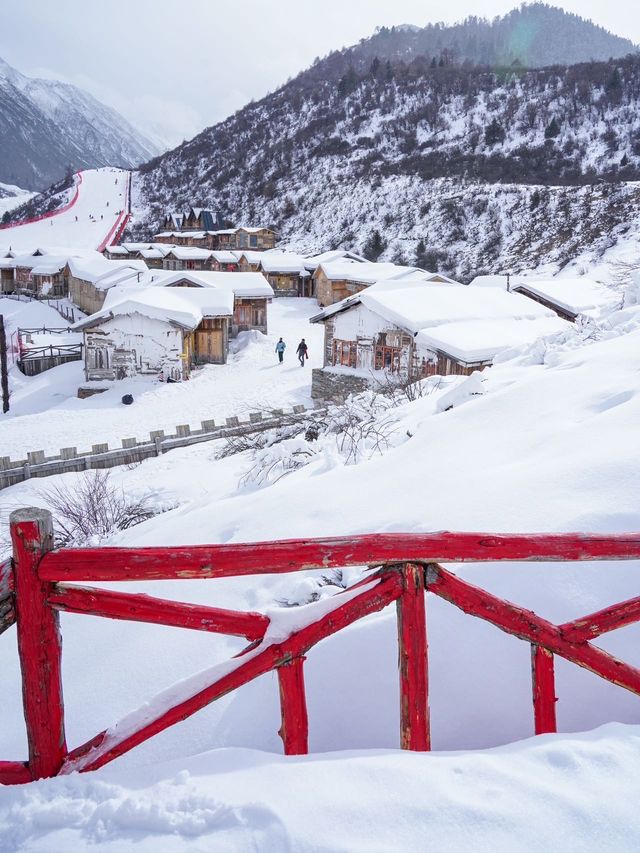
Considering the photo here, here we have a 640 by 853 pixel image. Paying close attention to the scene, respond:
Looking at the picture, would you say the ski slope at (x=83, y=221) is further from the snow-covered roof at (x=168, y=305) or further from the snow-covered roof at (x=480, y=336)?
the snow-covered roof at (x=480, y=336)

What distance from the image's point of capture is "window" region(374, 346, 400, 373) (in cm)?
2422

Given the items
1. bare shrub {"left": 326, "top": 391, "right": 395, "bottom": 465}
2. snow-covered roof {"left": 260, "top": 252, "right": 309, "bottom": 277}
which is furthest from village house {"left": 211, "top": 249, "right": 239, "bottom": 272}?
bare shrub {"left": 326, "top": 391, "right": 395, "bottom": 465}

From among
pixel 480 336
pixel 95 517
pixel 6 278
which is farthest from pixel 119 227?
pixel 95 517

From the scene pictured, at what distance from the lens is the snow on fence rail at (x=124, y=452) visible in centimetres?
1819

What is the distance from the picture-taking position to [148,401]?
27.4 metres

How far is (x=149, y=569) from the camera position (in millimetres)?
2146

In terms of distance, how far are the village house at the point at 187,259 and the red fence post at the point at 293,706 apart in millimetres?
57432

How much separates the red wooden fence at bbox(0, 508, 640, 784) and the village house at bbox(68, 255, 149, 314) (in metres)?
41.0

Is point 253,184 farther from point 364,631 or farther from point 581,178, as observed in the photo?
point 364,631

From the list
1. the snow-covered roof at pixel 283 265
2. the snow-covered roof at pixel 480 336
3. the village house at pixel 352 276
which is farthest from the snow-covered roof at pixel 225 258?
the snow-covered roof at pixel 480 336

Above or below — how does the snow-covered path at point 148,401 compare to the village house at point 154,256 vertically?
below

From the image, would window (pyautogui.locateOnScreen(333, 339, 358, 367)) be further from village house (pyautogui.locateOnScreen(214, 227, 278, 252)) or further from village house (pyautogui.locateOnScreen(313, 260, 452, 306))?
village house (pyautogui.locateOnScreen(214, 227, 278, 252))

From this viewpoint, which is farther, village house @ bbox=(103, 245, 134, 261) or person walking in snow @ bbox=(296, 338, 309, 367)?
village house @ bbox=(103, 245, 134, 261)

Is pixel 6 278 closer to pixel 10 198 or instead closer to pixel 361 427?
pixel 361 427
